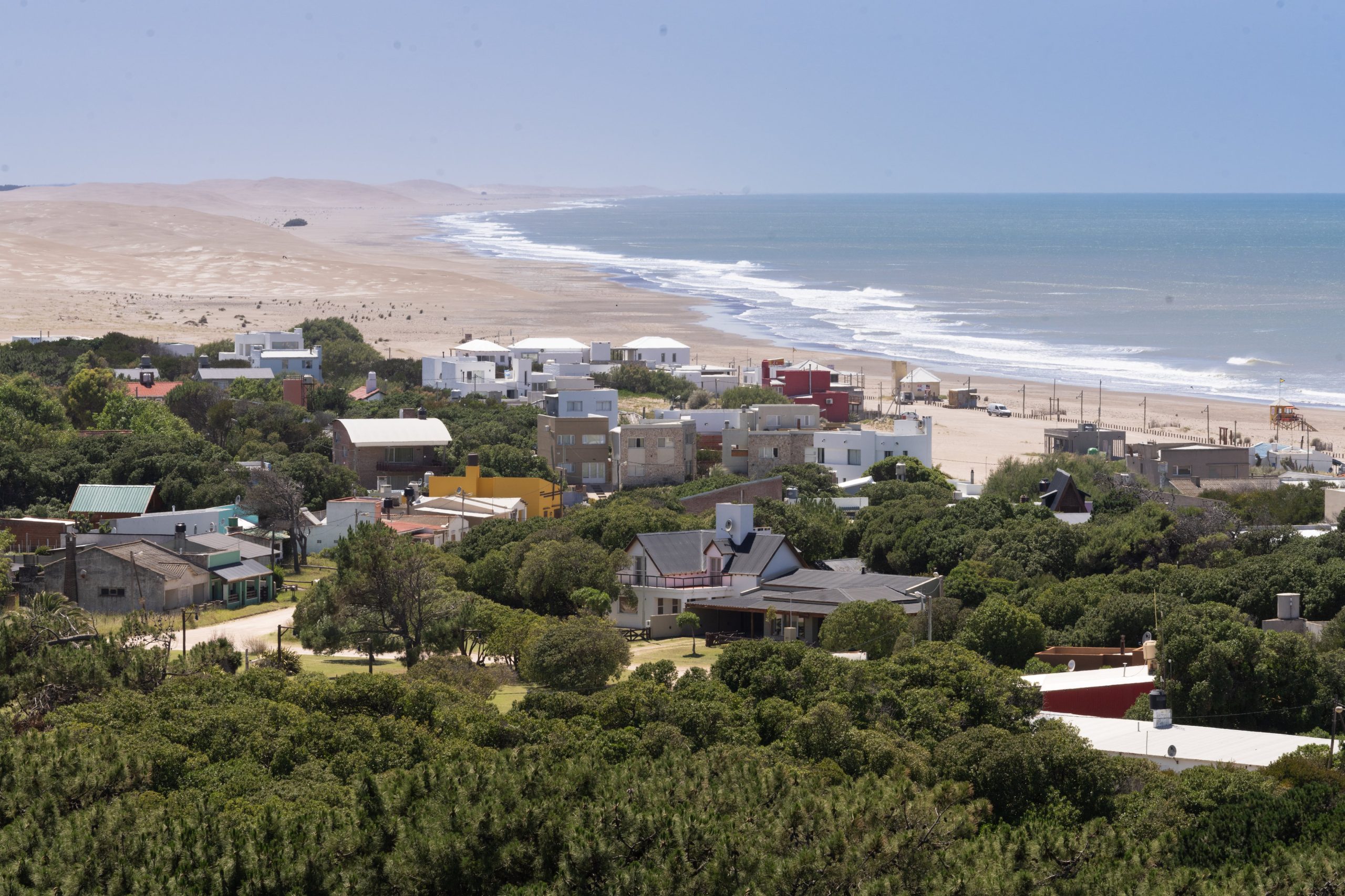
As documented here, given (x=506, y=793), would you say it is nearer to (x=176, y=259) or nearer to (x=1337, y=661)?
(x=1337, y=661)

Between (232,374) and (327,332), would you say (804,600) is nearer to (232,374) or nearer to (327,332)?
(232,374)

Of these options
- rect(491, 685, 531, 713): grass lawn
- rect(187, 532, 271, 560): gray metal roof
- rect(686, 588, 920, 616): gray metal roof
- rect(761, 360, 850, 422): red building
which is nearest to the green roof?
rect(187, 532, 271, 560): gray metal roof

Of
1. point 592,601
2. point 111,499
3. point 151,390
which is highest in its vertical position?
point 151,390

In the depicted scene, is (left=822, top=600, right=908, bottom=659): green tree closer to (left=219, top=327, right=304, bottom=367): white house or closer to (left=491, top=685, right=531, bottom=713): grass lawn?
(left=491, top=685, right=531, bottom=713): grass lawn

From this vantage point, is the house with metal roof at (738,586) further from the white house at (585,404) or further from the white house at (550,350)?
the white house at (550,350)

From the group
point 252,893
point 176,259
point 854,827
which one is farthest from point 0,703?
point 176,259

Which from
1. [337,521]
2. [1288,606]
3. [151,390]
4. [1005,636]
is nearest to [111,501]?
[337,521]
